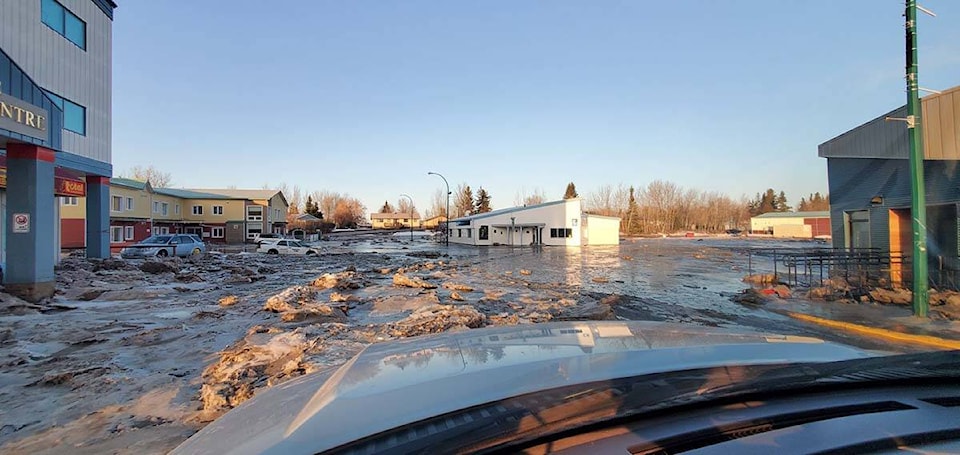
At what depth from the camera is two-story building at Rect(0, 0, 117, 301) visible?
11414 mm

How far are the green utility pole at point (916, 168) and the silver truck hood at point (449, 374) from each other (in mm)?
9218

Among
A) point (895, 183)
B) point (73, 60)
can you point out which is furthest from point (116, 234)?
point (895, 183)

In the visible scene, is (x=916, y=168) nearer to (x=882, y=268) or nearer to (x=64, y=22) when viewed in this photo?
(x=882, y=268)

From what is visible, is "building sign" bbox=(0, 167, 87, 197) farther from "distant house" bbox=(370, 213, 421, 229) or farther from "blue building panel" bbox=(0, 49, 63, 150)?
"distant house" bbox=(370, 213, 421, 229)

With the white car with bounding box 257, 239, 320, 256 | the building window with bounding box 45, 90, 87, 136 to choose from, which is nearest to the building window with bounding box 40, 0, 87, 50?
the building window with bounding box 45, 90, 87, 136

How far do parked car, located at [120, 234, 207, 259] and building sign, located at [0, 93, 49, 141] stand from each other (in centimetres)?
1804

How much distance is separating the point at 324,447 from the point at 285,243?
39684 mm

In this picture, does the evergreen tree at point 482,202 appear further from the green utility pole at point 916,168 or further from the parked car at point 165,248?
the green utility pole at point 916,168

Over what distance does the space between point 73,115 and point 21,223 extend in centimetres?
921

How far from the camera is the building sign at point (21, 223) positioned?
37.6 feet

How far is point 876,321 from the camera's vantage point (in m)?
9.29

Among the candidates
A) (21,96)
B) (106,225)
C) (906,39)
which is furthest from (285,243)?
(906,39)

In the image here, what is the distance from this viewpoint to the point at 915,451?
1.30 meters

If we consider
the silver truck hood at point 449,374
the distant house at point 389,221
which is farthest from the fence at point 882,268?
the distant house at point 389,221
